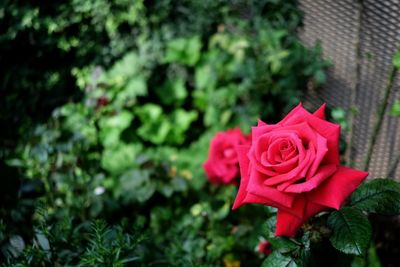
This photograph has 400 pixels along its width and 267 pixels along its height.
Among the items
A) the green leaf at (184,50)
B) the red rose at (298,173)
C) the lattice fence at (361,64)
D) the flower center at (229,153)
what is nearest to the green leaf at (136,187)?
the flower center at (229,153)

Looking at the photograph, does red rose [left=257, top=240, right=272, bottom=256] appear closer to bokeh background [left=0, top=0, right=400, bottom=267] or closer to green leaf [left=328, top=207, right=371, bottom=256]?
bokeh background [left=0, top=0, right=400, bottom=267]

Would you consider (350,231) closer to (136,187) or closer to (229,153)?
(229,153)

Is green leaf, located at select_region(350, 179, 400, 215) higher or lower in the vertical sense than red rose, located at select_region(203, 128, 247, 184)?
higher

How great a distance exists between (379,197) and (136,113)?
2450 millimetres

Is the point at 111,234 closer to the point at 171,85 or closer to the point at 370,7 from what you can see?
the point at 370,7

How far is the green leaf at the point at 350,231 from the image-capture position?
101 centimetres

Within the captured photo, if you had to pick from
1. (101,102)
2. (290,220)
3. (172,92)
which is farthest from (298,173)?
(172,92)

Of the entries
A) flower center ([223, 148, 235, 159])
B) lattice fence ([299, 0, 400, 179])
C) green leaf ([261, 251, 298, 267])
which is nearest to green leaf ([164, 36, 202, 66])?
lattice fence ([299, 0, 400, 179])

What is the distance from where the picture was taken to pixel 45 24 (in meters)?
2.25

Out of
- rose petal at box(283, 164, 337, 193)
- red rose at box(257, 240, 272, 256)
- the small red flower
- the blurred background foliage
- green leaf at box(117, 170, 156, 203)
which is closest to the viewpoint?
rose petal at box(283, 164, 337, 193)

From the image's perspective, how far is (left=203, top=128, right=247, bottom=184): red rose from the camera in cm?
181

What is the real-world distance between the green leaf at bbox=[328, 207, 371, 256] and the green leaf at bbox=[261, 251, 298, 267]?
0.13 m

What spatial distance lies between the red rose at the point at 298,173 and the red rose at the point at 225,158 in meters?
0.71

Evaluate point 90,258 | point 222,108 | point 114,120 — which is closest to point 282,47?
point 222,108
